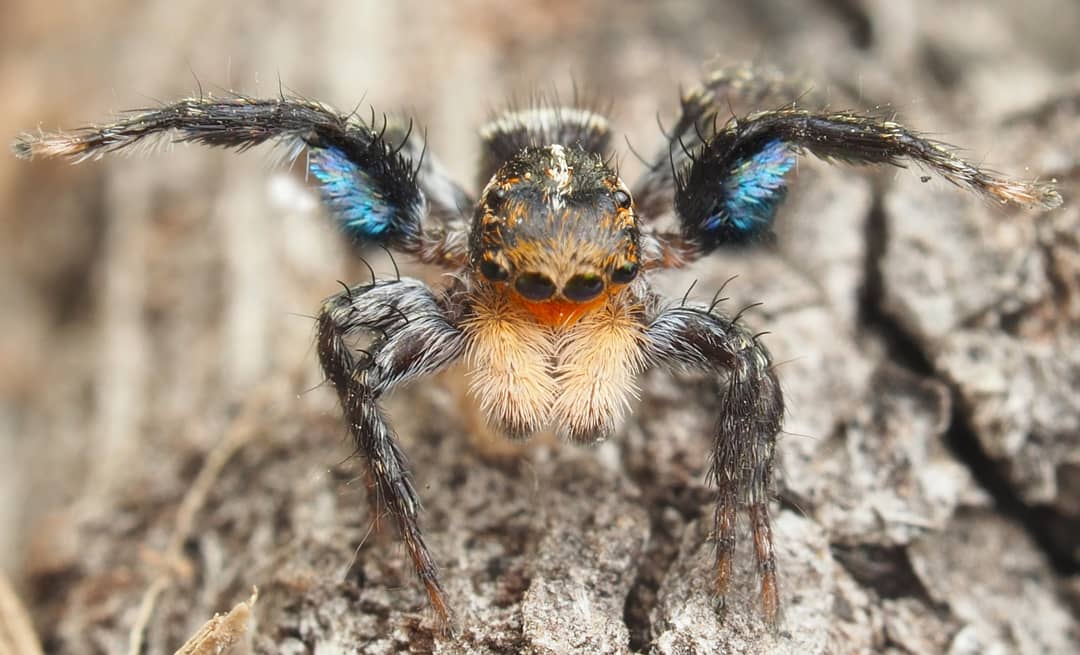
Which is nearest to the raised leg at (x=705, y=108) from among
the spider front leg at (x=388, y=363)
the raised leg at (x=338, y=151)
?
the raised leg at (x=338, y=151)

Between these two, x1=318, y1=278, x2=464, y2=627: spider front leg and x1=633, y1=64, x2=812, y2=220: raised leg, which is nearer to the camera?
x1=318, y1=278, x2=464, y2=627: spider front leg

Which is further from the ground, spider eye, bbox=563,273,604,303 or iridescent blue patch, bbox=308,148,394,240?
iridescent blue patch, bbox=308,148,394,240

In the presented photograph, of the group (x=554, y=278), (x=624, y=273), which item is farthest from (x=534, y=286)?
(x=624, y=273)

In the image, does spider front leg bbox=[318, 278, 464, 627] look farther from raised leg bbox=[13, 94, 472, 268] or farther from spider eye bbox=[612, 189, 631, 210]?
spider eye bbox=[612, 189, 631, 210]

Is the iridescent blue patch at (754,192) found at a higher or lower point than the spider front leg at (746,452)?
higher

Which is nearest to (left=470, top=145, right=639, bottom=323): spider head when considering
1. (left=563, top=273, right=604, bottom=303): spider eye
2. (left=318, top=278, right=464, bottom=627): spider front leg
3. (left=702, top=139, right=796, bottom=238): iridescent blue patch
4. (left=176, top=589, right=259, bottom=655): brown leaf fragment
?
(left=563, top=273, right=604, bottom=303): spider eye

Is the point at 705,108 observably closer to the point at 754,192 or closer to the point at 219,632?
the point at 754,192

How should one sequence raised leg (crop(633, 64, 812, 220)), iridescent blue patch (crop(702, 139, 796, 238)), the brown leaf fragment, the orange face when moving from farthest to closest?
raised leg (crop(633, 64, 812, 220)), iridescent blue patch (crop(702, 139, 796, 238)), the orange face, the brown leaf fragment

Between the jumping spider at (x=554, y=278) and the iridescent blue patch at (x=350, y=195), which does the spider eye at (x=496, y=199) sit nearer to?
the jumping spider at (x=554, y=278)

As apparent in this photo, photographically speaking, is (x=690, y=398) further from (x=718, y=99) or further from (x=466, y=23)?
(x=466, y=23)

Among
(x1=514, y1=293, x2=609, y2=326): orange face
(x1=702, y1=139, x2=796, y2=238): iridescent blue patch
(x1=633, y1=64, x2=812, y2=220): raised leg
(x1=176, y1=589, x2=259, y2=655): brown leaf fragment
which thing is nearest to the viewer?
(x1=176, y1=589, x2=259, y2=655): brown leaf fragment
